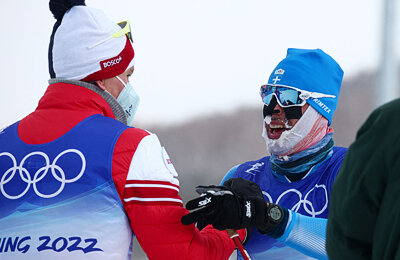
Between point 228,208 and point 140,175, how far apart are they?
34cm

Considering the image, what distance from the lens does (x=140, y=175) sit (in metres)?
1.58

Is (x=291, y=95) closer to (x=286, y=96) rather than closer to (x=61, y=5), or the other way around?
(x=286, y=96)

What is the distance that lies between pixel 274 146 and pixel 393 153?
128 centimetres

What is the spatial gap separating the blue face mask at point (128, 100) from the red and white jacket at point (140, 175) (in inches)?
4.7

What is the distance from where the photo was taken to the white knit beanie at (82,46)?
1.76 metres

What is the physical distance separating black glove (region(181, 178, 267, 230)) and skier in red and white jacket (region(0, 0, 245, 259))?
0.06m

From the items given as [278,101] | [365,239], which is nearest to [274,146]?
[278,101]

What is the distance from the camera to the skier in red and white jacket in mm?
1564

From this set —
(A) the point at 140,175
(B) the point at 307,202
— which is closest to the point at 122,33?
(A) the point at 140,175

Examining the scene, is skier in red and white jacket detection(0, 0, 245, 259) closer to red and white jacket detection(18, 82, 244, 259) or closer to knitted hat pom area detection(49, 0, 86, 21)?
red and white jacket detection(18, 82, 244, 259)

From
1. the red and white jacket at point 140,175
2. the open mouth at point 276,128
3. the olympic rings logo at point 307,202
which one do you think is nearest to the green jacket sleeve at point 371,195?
the red and white jacket at point 140,175

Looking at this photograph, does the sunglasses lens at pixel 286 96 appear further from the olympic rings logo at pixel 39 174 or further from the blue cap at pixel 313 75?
the olympic rings logo at pixel 39 174

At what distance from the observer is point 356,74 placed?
16.8 ft

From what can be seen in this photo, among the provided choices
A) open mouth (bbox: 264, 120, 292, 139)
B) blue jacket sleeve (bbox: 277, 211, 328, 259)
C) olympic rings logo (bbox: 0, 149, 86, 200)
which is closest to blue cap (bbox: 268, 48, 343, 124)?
open mouth (bbox: 264, 120, 292, 139)
